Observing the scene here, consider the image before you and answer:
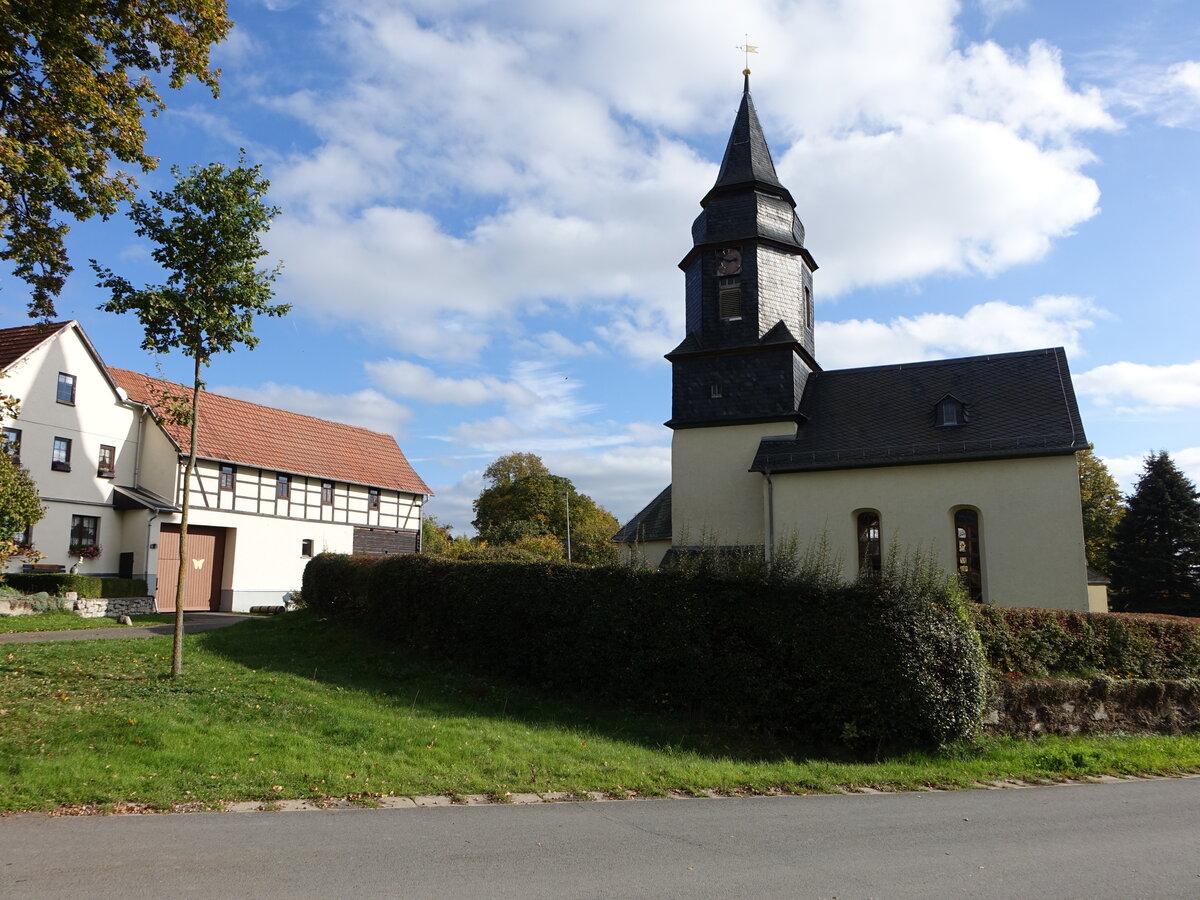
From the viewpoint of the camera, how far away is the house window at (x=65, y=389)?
28531 millimetres

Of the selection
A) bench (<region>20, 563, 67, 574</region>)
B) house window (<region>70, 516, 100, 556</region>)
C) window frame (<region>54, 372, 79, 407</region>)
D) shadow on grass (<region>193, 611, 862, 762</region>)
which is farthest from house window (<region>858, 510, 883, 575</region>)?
window frame (<region>54, 372, 79, 407</region>)

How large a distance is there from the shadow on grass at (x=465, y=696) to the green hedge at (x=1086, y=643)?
143 inches

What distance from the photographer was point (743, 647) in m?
11.9

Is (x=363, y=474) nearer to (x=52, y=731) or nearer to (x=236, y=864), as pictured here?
(x=52, y=731)

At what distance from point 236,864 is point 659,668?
7.13m

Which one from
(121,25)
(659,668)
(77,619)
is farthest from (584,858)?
(77,619)

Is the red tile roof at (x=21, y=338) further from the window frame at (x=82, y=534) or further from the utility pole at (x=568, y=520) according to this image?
the utility pole at (x=568, y=520)

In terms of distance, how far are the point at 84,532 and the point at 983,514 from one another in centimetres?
2851

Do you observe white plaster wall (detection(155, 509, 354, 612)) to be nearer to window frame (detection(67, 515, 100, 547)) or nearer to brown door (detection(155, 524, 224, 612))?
brown door (detection(155, 524, 224, 612))

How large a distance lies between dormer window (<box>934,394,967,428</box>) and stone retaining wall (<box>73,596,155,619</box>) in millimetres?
23347

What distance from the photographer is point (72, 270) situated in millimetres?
13852

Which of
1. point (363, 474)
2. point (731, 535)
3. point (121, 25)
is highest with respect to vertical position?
point (121, 25)

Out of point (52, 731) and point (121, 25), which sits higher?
point (121, 25)

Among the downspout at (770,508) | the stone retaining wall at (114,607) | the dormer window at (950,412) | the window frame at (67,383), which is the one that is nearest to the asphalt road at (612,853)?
the downspout at (770,508)
